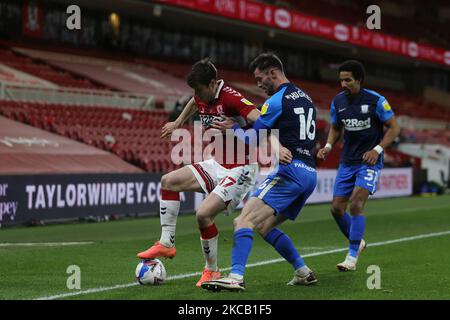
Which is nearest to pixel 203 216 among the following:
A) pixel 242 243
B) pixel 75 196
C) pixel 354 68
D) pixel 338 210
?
pixel 242 243

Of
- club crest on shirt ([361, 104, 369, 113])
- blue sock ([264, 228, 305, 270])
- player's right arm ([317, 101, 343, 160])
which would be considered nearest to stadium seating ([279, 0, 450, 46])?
player's right arm ([317, 101, 343, 160])

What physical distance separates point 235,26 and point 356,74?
95.2ft

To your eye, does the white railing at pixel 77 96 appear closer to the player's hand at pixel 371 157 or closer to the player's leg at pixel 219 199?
the player's hand at pixel 371 157

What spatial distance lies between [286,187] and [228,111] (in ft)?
2.89

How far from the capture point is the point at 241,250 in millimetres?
7164

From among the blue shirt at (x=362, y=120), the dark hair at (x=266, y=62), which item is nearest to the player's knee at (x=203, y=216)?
the dark hair at (x=266, y=62)

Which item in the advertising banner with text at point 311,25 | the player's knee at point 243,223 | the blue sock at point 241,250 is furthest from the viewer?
the advertising banner with text at point 311,25

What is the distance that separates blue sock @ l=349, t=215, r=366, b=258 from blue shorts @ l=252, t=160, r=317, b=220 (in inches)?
78.9

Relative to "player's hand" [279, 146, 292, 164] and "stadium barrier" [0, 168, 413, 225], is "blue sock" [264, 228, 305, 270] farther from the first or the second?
"stadium barrier" [0, 168, 413, 225]

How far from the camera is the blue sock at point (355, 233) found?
9.32 m

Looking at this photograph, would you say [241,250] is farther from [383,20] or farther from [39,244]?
[383,20]

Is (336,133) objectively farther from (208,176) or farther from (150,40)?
(150,40)

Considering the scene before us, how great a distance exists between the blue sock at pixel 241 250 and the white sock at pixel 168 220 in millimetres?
975

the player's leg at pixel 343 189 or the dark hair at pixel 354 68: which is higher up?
the dark hair at pixel 354 68
